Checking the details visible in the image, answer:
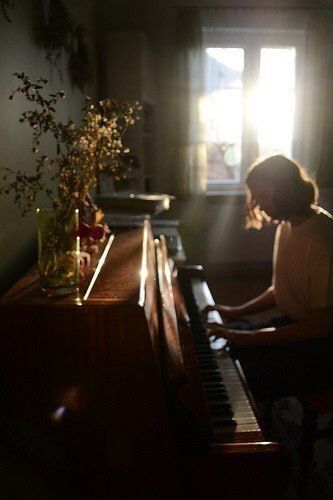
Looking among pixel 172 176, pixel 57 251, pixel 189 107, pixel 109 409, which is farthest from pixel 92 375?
pixel 189 107

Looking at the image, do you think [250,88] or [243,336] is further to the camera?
[250,88]

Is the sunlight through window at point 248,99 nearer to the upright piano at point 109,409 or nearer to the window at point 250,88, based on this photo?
the window at point 250,88

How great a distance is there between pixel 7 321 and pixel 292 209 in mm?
1156

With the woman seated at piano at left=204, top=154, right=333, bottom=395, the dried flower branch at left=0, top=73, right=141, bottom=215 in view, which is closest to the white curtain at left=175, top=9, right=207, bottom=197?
the woman seated at piano at left=204, top=154, right=333, bottom=395

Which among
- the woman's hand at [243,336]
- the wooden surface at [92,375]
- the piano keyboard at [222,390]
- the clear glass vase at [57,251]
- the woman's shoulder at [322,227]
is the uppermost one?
the clear glass vase at [57,251]

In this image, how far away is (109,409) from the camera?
1.08m

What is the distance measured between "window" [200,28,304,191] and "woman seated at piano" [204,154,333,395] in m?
3.40

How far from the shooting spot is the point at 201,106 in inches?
199

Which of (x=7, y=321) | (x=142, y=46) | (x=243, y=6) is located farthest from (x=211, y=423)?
(x=243, y=6)

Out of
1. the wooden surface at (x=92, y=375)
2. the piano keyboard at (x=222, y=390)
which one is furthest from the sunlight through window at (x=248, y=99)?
the wooden surface at (x=92, y=375)

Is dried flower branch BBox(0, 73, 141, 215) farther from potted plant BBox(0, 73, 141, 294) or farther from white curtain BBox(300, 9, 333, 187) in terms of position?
white curtain BBox(300, 9, 333, 187)

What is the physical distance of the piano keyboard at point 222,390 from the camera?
4.00 ft

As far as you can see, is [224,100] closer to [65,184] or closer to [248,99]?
[248,99]

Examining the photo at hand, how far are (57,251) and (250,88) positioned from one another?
4.55 m
